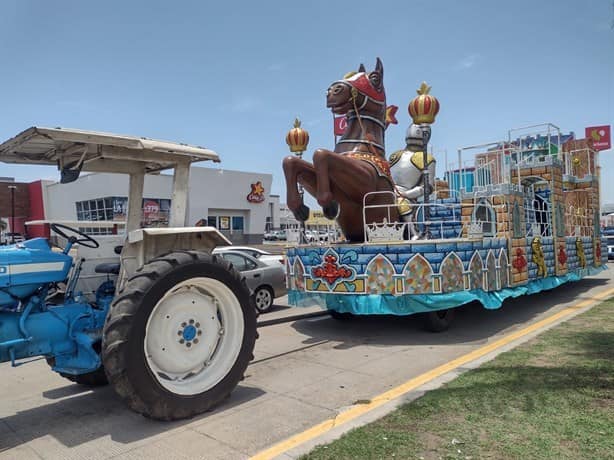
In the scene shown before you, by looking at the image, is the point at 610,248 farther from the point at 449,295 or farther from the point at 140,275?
the point at 140,275

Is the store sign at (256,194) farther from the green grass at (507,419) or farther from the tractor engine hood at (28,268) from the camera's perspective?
the tractor engine hood at (28,268)

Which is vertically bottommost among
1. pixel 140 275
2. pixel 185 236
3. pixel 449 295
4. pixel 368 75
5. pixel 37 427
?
pixel 37 427

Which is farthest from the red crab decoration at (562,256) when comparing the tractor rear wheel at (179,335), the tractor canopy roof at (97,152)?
the tractor canopy roof at (97,152)

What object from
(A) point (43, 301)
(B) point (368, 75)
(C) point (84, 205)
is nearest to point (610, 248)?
(B) point (368, 75)

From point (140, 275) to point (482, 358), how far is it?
407 cm

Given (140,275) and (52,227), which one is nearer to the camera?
(140,275)

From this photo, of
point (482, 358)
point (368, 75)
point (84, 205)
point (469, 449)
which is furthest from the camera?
point (84, 205)

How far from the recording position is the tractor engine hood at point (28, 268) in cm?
398

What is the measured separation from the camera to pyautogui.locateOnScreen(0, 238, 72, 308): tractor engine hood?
3979mm

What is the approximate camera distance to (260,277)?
10.6 meters

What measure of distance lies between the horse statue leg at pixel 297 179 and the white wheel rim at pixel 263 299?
297 cm

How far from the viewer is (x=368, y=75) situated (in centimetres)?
898

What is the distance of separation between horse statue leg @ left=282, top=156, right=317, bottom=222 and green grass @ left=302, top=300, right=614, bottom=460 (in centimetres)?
401

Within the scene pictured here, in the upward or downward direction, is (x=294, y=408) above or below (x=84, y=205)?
below
